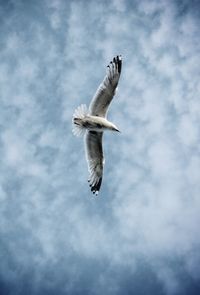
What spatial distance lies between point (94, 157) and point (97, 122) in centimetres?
126

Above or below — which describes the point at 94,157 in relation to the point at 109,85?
below

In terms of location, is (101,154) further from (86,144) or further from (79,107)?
(79,107)

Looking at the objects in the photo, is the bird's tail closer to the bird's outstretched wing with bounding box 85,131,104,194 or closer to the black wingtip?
the bird's outstretched wing with bounding box 85,131,104,194

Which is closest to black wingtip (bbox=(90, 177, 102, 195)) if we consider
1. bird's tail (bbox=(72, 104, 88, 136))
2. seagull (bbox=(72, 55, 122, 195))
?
seagull (bbox=(72, 55, 122, 195))

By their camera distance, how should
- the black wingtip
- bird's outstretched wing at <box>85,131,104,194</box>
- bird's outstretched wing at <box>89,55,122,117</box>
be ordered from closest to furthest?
bird's outstretched wing at <box>89,55,122,117</box>, bird's outstretched wing at <box>85,131,104,194</box>, the black wingtip

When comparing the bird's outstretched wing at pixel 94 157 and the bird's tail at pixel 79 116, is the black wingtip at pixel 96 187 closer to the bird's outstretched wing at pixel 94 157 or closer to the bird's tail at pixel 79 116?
the bird's outstretched wing at pixel 94 157

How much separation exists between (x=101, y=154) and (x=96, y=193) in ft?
3.82

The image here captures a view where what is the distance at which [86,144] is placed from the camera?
42.0 ft

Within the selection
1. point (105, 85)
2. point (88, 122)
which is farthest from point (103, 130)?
point (105, 85)

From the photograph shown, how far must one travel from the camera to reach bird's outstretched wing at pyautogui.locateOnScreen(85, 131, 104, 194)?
12.7 meters

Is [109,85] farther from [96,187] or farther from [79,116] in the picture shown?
[96,187]

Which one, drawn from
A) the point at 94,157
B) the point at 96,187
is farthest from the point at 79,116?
the point at 96,187

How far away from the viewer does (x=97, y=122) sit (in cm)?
1211

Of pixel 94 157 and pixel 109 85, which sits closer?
pixel 109 85
